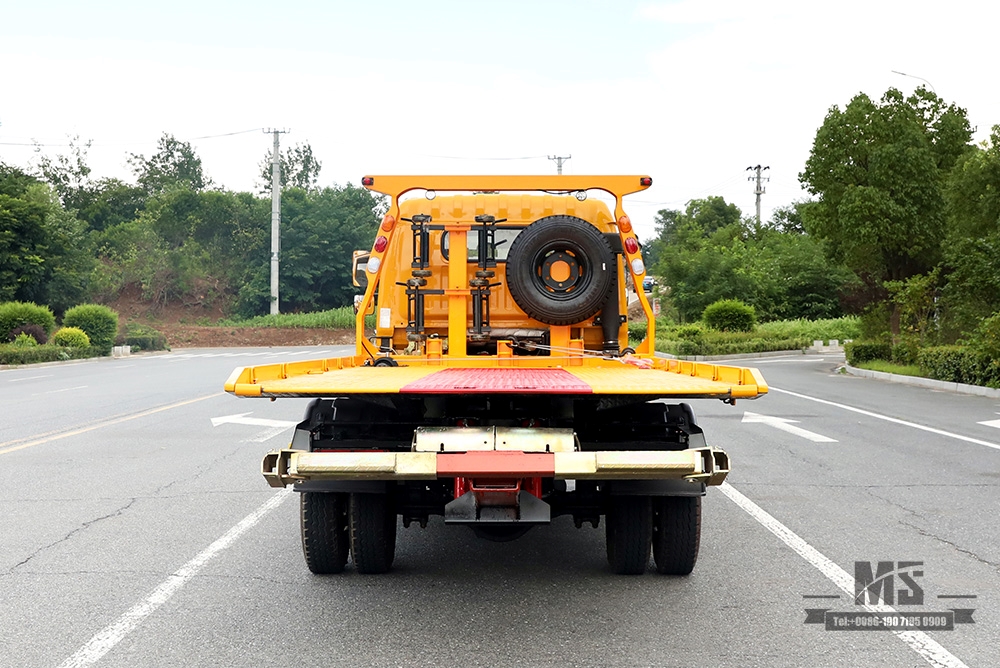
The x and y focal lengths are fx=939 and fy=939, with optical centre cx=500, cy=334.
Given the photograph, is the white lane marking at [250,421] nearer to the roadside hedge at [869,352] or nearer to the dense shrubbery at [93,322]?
the roadside hedge at [869,352]

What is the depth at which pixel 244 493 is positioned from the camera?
27.6ft

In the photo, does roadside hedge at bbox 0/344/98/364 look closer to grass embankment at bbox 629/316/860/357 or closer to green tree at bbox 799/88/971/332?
grass embankment at bbox 629/316/860/357

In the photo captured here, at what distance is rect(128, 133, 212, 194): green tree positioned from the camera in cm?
8949

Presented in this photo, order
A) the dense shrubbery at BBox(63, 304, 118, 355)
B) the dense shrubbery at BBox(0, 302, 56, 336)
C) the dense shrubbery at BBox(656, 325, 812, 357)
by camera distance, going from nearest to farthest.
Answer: the dense shrubbery at BBox(656, 325, 812, 357), the dense shrubbery at BBox(0, 302, 56, 336), the dense shrubbery at BBox(63, 304, 118, 355)

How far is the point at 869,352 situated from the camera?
A: 95.2 feet

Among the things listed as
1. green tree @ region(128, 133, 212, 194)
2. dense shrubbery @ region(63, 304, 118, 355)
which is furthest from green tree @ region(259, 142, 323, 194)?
dense shrubbery @ region(63, 304, 118, 355)

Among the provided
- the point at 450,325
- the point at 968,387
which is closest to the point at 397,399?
the point at 450,325

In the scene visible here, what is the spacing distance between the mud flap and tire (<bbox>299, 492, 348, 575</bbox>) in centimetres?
95

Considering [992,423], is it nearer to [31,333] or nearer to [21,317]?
[31,333]

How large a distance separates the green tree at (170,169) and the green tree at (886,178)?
70.2 m

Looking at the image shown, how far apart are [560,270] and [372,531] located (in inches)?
118

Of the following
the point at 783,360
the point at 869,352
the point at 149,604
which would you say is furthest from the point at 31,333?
the point at 149,604

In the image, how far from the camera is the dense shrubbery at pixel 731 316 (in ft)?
137

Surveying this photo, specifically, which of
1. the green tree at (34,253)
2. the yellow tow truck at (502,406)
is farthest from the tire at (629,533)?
the green tree at (34,253)
